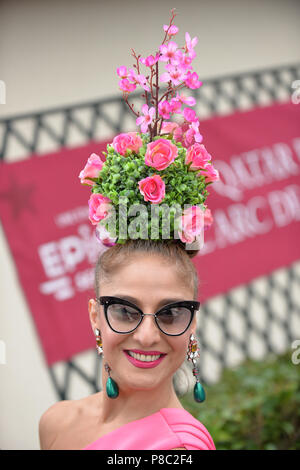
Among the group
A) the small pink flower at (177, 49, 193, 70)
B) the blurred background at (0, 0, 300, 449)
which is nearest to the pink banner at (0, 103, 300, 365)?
the blurred background at (0, 0, 300, 449)

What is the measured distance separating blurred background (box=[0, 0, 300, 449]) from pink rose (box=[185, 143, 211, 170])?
132cm

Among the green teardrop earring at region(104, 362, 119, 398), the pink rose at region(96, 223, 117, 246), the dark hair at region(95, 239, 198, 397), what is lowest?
the green teardrop earring at region(104, 362, 119, 398)

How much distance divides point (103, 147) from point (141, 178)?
1876mm

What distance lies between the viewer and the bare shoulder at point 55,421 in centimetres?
127

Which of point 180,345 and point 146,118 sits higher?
point 146,118

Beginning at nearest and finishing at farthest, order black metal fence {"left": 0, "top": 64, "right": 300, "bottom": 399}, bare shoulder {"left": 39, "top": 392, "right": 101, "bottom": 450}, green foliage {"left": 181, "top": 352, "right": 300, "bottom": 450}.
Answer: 1. bare shoulder {"left": 39, "top": 392, "right": 101, "bottom": 450}
2. green foliage {"left": 181, "top": 352, "right": 300, "bottom": 450}
3. black metal fence {"left": 0, "top": 64, "right": 300, "bottom": 399}

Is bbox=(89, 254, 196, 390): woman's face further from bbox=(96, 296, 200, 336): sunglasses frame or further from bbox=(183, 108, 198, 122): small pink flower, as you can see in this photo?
bbox=(183, 108, 198, 122): small pink flower

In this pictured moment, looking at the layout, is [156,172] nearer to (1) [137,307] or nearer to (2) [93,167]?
(2) [93,167]

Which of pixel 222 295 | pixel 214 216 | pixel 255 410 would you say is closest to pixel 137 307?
pixel 255 410

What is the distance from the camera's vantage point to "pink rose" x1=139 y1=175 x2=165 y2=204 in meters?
0.98

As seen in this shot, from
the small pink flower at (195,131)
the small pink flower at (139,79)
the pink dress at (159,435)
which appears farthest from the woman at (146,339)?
the small pink flower at (139,79)

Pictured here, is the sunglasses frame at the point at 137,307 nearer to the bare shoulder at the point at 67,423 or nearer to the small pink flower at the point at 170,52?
the bare shoulder at the point at 67,423

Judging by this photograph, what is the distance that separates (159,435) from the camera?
1.00 metres

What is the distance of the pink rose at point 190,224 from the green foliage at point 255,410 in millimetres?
1189
